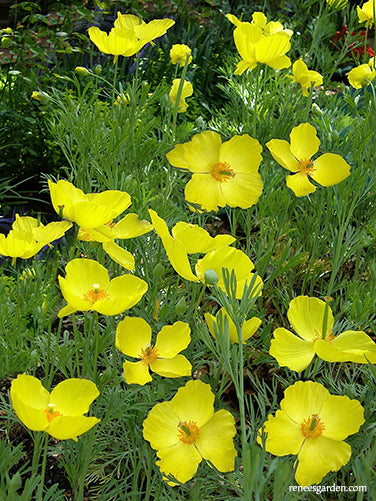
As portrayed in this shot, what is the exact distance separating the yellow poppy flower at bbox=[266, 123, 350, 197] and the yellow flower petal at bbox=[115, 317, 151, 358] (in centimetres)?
43

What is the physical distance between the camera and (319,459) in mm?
916

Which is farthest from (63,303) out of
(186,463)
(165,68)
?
(165,68)

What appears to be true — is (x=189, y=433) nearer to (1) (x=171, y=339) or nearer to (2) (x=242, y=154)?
(1) (x=171, y=339)

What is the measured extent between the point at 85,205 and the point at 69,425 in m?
0.35

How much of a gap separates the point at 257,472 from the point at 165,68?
2804mm

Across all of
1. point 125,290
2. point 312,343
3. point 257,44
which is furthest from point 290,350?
point 257,44

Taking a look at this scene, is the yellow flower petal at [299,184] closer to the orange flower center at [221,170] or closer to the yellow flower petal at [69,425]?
the orange flower center at [221,170]

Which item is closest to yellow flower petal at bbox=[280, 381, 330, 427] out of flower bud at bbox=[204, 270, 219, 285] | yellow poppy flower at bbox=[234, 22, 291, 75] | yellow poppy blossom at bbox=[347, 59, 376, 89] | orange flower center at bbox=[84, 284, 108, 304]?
flower bud at bbox=[204, 270, 219, 285]

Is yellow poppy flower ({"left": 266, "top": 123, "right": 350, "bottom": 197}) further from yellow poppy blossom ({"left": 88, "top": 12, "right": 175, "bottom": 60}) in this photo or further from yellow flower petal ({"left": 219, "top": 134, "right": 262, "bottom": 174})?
yellow poppy blossom ({"left": 88, "top": 12, "right": 175, "bottom": 60})

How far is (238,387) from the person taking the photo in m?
0.88

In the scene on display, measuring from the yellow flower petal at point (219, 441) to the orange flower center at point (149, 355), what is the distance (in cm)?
13

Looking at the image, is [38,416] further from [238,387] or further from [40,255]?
[40,255]

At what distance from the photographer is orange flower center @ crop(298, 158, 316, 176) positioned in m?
1.26

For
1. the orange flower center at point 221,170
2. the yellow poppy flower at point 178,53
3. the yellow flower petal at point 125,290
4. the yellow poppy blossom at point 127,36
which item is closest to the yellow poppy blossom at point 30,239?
the yellow flower petal at point 125,290
